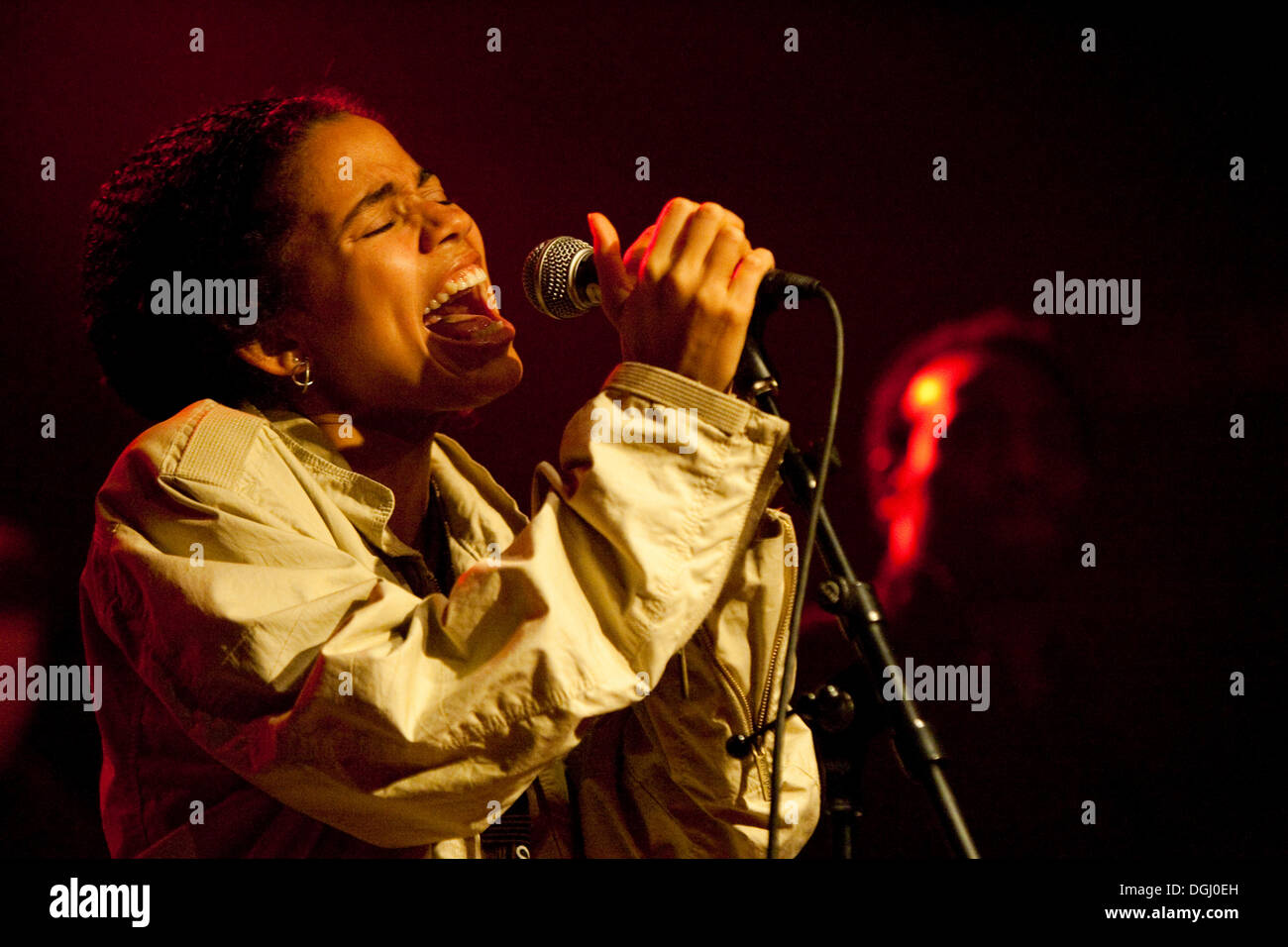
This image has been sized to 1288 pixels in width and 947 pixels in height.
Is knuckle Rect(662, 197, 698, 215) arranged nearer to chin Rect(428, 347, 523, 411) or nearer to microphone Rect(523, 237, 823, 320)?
microphone Rect(523, 237, 823, 320)

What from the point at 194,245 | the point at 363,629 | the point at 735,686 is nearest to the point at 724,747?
the point at 735,686

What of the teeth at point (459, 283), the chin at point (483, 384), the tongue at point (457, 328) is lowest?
the chin at point (483, 384)

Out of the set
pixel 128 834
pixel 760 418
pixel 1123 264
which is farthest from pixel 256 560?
pixel 1123 264

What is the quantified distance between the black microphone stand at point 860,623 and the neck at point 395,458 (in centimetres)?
58

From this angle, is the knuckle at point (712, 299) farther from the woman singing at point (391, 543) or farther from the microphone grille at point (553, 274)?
the microphone grille at point (553, 274)

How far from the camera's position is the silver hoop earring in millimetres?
1502

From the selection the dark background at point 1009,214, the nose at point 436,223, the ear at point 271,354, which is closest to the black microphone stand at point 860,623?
the nose at point 436,223

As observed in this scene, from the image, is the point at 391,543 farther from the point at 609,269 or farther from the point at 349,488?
the point at 609,269

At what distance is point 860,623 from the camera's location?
1.07 m

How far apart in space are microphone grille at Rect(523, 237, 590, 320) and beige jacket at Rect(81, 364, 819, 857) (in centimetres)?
25

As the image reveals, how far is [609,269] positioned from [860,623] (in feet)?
1.57

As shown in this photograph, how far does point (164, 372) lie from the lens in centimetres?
161

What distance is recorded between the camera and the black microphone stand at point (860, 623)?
101cm

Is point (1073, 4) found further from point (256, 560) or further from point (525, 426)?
point (256, 560)
